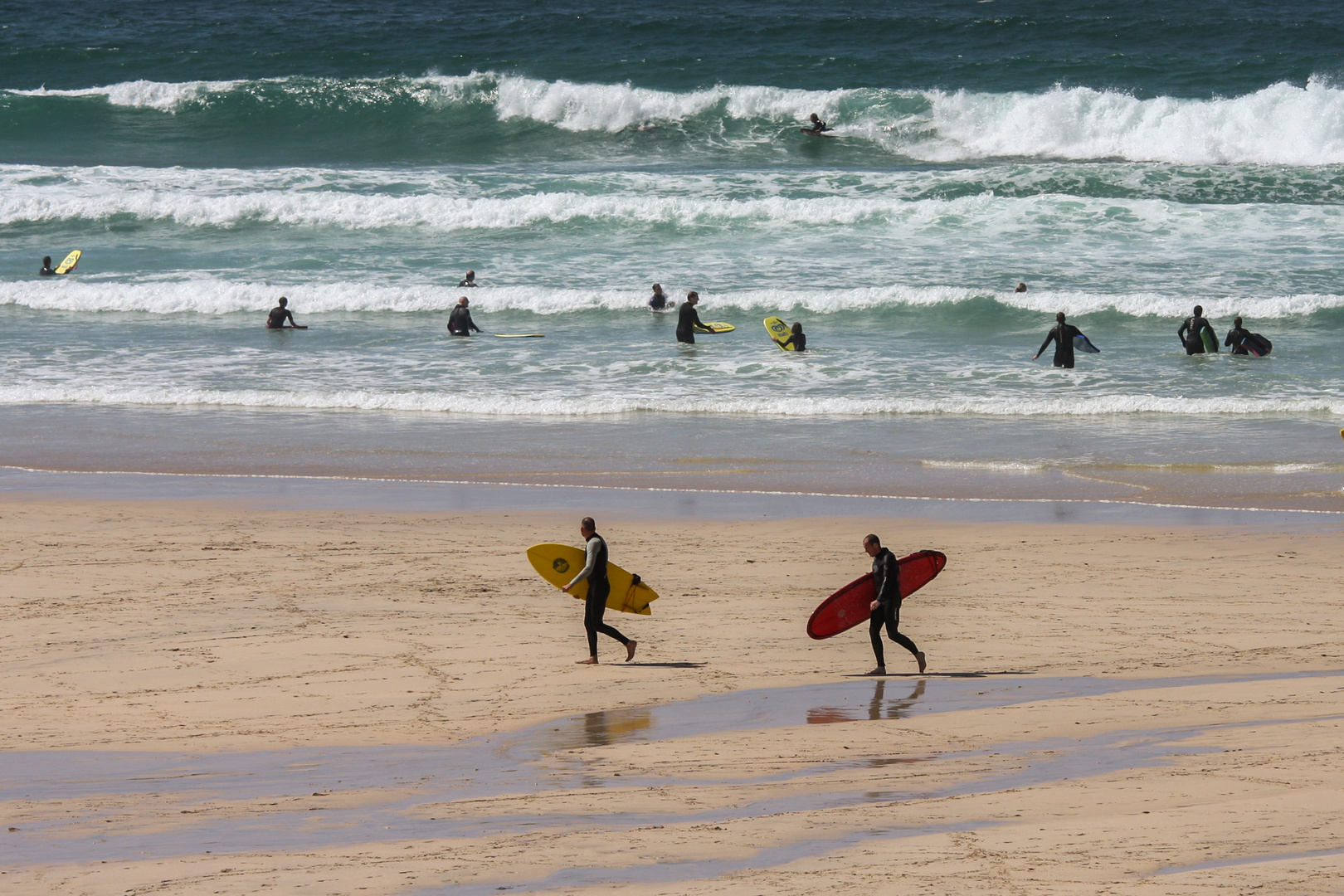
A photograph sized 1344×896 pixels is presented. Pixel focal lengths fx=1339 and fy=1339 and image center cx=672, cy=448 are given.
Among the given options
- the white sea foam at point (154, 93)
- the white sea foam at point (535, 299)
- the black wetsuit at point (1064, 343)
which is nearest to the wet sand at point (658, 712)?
the black wetsuit at point (1064, 343)

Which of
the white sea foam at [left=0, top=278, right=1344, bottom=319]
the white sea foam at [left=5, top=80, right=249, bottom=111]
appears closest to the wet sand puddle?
the white sea foam at [left=0, top=278, right=1344, bottom=319]

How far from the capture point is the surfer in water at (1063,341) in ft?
61.7

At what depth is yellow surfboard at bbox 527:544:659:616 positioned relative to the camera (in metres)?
9.62

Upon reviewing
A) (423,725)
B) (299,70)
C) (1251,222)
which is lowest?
(423,725)

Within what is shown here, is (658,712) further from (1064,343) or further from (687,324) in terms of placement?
(687,324)

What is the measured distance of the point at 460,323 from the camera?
848 inches

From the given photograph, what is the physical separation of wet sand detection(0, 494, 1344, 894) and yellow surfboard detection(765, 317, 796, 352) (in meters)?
7.92

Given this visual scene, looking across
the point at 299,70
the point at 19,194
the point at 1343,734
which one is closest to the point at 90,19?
the point at 299,70

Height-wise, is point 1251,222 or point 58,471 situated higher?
point 1251,222

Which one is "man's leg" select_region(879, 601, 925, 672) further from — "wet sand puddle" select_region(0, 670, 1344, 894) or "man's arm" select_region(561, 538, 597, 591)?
"man's arm" select_region(561, 538, 597, 591)

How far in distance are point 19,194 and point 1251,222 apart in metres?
25.6

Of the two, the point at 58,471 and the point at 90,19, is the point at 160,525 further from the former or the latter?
the point at 90,19

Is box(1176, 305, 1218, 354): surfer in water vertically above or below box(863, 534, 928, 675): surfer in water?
above

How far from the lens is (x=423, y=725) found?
7953 mm
